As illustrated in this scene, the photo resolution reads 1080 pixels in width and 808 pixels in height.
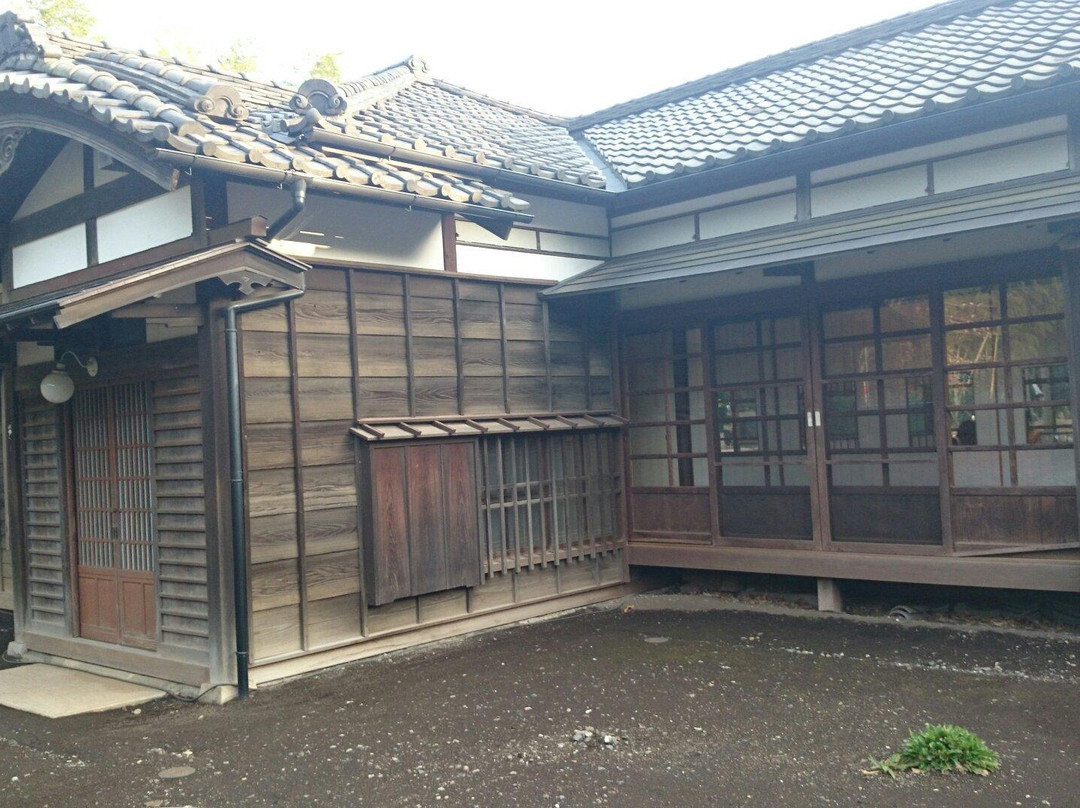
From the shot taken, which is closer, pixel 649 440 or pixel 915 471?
pixel 915 471

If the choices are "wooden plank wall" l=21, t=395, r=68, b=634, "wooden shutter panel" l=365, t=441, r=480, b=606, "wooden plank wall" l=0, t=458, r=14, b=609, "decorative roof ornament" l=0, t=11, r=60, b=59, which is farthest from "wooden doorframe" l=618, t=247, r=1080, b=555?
"wooden plank wall" l=0, t=458, r=14, b=609

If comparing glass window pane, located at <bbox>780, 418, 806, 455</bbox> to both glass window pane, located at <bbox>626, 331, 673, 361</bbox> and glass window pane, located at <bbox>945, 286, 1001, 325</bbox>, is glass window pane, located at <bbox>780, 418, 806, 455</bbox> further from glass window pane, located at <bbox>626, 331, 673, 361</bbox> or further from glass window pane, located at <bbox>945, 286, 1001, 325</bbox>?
glass window pane, located at <bbox>945, 286, 1001, 325</bbox>

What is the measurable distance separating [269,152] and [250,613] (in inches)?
135

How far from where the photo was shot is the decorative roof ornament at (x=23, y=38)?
8.05m

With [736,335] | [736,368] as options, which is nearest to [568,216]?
[736,335]

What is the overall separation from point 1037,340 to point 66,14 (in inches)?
807

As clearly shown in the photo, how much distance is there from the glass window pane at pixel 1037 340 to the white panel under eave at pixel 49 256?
8130mm

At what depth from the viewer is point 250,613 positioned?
7191 millimetres

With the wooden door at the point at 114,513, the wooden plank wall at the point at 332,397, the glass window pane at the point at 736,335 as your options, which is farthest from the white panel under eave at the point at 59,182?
the glass window pane at the point at 736,335

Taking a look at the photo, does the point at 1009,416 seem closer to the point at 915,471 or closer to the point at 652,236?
the point at 915,471

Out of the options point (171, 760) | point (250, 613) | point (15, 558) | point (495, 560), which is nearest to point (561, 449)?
point (495, 560)

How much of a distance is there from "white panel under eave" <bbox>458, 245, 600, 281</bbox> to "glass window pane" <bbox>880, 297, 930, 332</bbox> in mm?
3140

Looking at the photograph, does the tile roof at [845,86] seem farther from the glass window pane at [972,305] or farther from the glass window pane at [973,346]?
the glass window pane at [973,346]

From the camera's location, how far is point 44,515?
950cm
